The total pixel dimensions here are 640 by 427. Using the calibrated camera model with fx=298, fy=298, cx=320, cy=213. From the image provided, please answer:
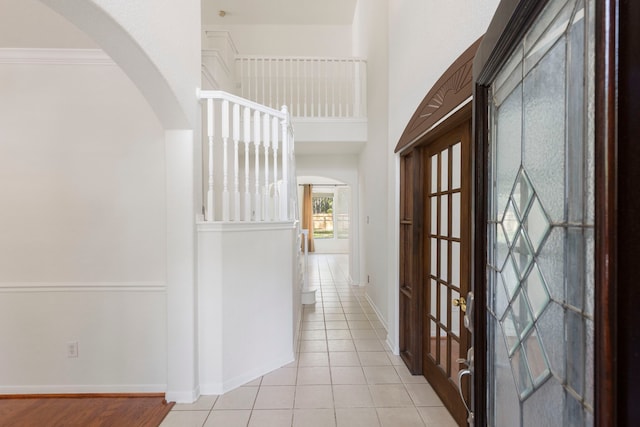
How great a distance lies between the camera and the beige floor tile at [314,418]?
1973 mm

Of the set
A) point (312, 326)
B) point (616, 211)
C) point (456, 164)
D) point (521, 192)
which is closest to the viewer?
point (616, 211)

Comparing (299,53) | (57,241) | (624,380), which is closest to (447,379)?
(624,380)

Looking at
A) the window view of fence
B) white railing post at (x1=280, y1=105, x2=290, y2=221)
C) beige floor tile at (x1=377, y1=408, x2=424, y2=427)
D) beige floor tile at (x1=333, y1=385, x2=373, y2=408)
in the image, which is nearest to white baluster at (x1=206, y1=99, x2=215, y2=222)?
white railing post at (x1=280, y1=105, x2=290, y2=221)

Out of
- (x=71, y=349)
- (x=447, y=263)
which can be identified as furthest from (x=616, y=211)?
(x=71, y=349)

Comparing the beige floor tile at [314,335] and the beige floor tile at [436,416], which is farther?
the beige floor tile at [314,335]

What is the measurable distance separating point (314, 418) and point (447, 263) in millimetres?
1398

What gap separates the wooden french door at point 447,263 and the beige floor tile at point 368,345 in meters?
0.68

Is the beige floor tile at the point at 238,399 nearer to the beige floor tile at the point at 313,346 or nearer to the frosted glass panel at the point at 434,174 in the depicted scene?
the beige floor tile at the point at 313,346

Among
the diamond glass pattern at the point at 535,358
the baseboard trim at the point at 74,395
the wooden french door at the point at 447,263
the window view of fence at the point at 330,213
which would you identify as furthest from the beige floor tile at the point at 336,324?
the window view of fence at the point at 330,213

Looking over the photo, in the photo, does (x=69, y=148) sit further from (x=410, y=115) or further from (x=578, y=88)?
(x=578, y=88)

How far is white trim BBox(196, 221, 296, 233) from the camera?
2.33 m

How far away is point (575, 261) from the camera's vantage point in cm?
51

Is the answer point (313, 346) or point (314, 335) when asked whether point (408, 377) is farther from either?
point (314, 335)

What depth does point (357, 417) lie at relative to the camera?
2.04 m
